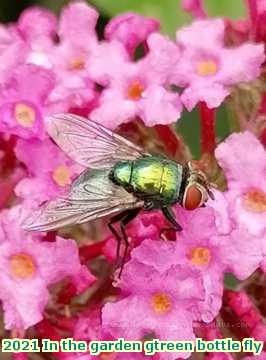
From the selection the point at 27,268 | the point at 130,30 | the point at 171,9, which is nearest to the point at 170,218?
the point at 27,268

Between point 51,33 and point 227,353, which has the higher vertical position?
point 51,33

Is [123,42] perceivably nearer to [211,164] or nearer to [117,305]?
[211,164]

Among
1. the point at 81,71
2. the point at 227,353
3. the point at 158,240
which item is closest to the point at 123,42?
the point at 81,71

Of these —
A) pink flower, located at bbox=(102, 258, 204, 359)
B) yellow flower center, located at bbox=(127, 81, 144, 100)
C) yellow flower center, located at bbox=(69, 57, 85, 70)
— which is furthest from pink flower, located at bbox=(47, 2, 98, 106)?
pink flower, located at bbox=(102, 258, 204, 359)

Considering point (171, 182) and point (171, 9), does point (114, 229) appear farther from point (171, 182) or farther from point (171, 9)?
point (171, 9)

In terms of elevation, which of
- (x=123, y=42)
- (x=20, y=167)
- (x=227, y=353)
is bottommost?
(x=227, y=353)

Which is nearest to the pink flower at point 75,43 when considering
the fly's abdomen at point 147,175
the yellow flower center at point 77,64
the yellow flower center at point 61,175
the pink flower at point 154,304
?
the yellow flower center at point 77,64
